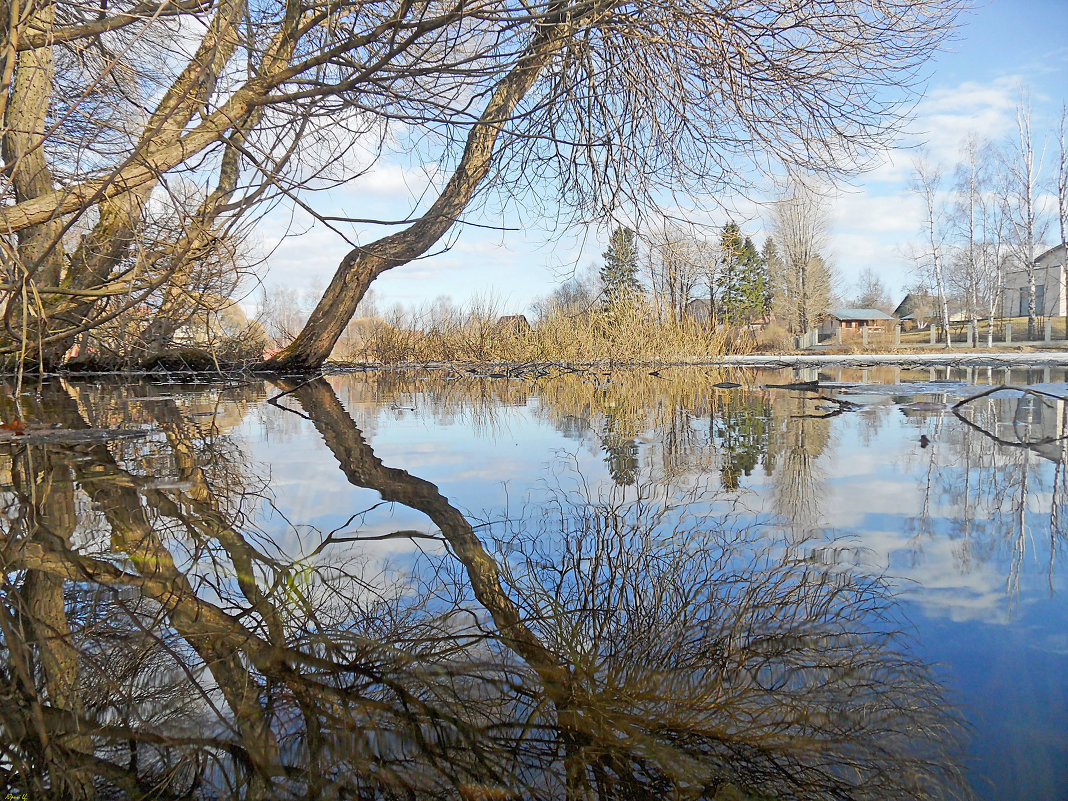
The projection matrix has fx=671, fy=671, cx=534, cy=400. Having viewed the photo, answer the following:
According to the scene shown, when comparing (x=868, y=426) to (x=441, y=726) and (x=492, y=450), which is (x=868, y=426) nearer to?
(x=492, y=450)

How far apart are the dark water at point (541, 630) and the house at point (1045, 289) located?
41.9m

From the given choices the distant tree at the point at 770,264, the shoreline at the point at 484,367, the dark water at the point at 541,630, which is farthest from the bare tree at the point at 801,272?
the dark water at the point at 541,630

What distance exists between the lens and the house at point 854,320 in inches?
1975

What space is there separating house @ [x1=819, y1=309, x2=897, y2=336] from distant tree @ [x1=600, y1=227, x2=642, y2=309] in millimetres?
41400

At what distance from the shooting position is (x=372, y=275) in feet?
28.9

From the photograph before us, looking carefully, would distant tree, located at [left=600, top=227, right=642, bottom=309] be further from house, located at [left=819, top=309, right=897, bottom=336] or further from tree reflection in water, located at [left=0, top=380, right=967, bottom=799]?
house, located at [left=819, top=309, right=897, bottom=336]

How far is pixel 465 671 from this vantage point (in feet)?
3.18

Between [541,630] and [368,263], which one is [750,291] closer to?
[368,263]

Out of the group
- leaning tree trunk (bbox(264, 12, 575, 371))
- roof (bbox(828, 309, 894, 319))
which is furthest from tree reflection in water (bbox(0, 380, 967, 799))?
roof (bbox(828, 309, 894, 319))

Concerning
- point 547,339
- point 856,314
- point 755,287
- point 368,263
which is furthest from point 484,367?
point 856,314

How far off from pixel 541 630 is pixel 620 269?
779cm

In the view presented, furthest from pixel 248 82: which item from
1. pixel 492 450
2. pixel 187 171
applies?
pixel 492 450

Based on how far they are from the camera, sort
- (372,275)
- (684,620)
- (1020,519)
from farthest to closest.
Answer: (372,275)
(1020,519)
(684,620)

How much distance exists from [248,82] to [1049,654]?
3879mm
